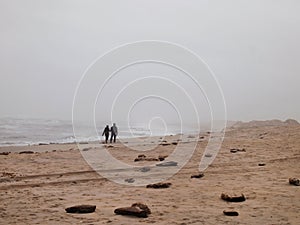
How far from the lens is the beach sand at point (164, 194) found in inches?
285

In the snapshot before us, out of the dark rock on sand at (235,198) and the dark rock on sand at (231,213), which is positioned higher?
the dark rock on sand at (235,198)

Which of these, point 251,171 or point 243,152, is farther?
point 243,152

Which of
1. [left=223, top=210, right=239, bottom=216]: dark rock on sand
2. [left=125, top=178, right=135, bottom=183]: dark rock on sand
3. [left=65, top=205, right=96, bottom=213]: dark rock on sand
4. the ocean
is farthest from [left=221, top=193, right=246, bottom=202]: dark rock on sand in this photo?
the ocean

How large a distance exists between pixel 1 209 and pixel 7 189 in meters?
2.67

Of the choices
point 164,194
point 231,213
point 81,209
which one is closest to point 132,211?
point 81,209

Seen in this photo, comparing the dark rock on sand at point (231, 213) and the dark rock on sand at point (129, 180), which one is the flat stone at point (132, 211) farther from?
the dark rock on sand at point (129, 180)

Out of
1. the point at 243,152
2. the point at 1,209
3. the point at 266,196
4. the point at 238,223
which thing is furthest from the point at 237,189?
the point at 243,152

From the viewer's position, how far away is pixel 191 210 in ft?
25.7

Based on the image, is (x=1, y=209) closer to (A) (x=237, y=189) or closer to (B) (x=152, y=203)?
(B) (x=152, y=203)

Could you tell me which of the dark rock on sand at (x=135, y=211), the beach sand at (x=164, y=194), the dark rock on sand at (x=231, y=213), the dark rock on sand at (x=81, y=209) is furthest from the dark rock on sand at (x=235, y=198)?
the dark rock on sand at (x=81, y=209)

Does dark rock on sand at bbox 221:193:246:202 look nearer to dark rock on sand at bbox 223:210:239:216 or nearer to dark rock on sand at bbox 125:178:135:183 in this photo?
dark rock on sand at bbox 223:210:239:216

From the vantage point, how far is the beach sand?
7238 millimetres

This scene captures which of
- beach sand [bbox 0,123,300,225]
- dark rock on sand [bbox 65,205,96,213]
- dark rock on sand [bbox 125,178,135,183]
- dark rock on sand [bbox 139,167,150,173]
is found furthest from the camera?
dark rock on sand [bbox 139,167,150,173]

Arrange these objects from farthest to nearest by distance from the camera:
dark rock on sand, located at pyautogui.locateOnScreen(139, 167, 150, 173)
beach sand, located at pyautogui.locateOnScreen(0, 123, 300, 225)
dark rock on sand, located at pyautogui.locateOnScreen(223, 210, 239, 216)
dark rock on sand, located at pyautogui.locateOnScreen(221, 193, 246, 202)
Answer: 1. dark rock on sand, located at pyautogui.locateOnScreen(139, 167, 150, 173)
2. dark rock on sand, located at pyautogui.locateOnScreen(221, 193, 246, 202)
3. dark rock on sand, located at pyautogui.locateOnScreen(223, 210, 239, 216)
4. beach sand, located at pyautogui.locateOnScreen(0, 123, 300, 225)
